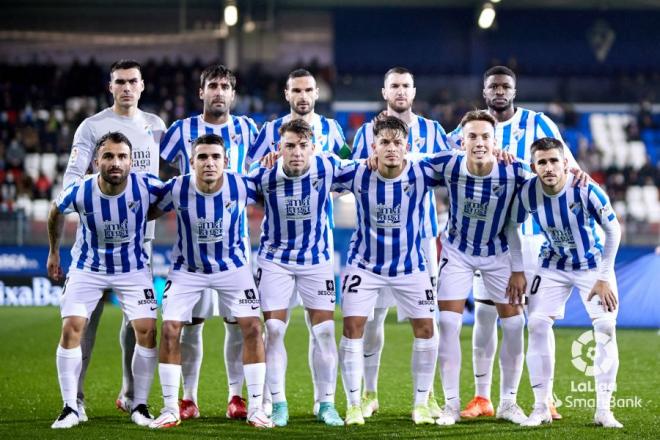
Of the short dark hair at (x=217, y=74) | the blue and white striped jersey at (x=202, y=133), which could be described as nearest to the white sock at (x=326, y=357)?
the blue and white striped jersey at (x=202, y=133)

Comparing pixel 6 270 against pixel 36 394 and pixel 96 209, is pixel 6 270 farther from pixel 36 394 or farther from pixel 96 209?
pixel 96 209

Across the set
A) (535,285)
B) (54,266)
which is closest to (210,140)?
(54,266)

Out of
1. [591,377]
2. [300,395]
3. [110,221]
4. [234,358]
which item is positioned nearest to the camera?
[110,221]

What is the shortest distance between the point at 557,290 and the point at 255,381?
6.43 ft

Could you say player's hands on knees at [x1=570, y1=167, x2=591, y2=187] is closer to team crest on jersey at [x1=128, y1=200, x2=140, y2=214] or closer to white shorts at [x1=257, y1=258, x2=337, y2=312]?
white shorts at [x1=257, y1=258, x2=337, y2=312]

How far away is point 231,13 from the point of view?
923 inches

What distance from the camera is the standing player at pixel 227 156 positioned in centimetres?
685

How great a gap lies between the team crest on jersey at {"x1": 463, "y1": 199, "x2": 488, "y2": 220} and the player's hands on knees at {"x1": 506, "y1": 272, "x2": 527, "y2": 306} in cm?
42

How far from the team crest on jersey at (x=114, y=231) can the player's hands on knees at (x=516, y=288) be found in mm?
2415

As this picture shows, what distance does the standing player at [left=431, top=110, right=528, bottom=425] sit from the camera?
6.59 m

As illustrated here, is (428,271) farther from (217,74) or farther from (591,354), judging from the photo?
(591,354)

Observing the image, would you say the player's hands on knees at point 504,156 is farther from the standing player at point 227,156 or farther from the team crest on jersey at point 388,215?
the standing player at point 227,156

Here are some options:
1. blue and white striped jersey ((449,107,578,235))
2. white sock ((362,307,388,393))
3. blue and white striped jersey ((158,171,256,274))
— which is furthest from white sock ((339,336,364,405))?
blue and white striped jersey ((449,107,578,235))

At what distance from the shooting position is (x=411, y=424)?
6.50 m
